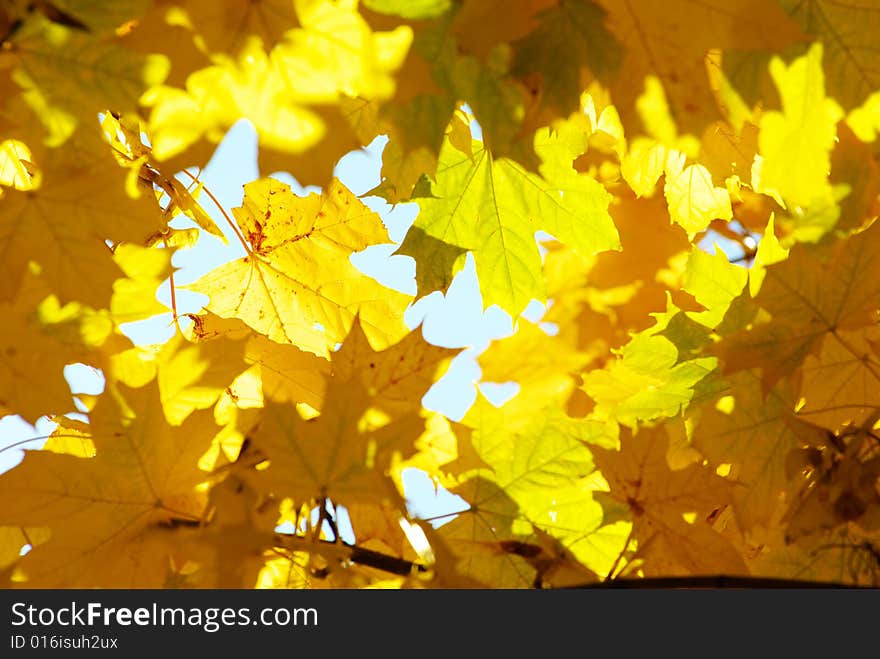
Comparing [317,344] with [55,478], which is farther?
[317,344]

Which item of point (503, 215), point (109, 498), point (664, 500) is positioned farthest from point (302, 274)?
point (664, 500)

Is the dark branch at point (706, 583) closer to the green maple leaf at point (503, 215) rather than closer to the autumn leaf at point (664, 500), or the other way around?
the autumn leaf at point (664, 500)

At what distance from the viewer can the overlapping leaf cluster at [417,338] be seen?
3.58 ft

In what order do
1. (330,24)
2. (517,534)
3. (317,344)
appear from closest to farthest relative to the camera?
(330,24) < (517,534) < (317,344)

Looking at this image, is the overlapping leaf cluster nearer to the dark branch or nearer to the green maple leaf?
the green maple leaf

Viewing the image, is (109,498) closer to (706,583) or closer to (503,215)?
(706,583)

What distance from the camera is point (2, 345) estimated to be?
1.26m

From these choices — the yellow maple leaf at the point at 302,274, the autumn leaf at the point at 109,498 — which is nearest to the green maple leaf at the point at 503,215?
the yellow maple leaf at the point at 302,274

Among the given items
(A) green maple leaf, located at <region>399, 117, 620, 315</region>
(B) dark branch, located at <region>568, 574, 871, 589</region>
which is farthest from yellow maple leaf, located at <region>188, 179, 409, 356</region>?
(B) dark branch, located at <region>568, 574, 871, 589</region>
